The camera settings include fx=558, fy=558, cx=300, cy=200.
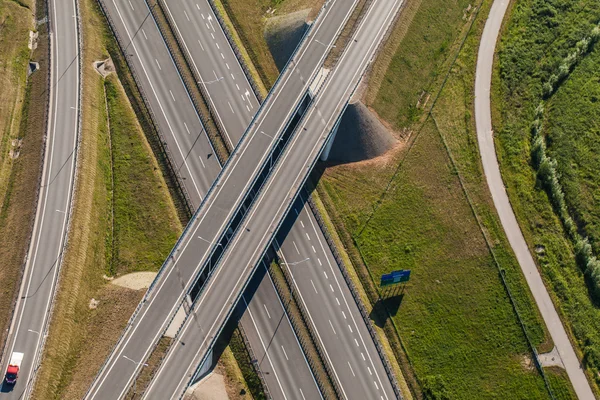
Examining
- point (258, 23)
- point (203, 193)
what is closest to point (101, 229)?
point (203, 193)

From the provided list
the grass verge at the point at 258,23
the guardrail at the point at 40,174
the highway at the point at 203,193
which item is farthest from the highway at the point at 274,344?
the grass verge at the point at 258,23

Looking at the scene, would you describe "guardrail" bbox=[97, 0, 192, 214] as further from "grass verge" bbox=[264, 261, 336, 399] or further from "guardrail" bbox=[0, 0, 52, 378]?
"grass verge" bbox=[264, 261, 336, 399]

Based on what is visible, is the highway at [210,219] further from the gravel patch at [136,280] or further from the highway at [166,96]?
the highway at [166,96]

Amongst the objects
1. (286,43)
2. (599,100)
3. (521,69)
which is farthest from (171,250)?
(599,100)

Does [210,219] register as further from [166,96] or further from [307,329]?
[166,96]

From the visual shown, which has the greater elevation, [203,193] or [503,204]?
[503,204]

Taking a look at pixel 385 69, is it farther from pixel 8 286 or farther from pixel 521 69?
pixel 8 286
